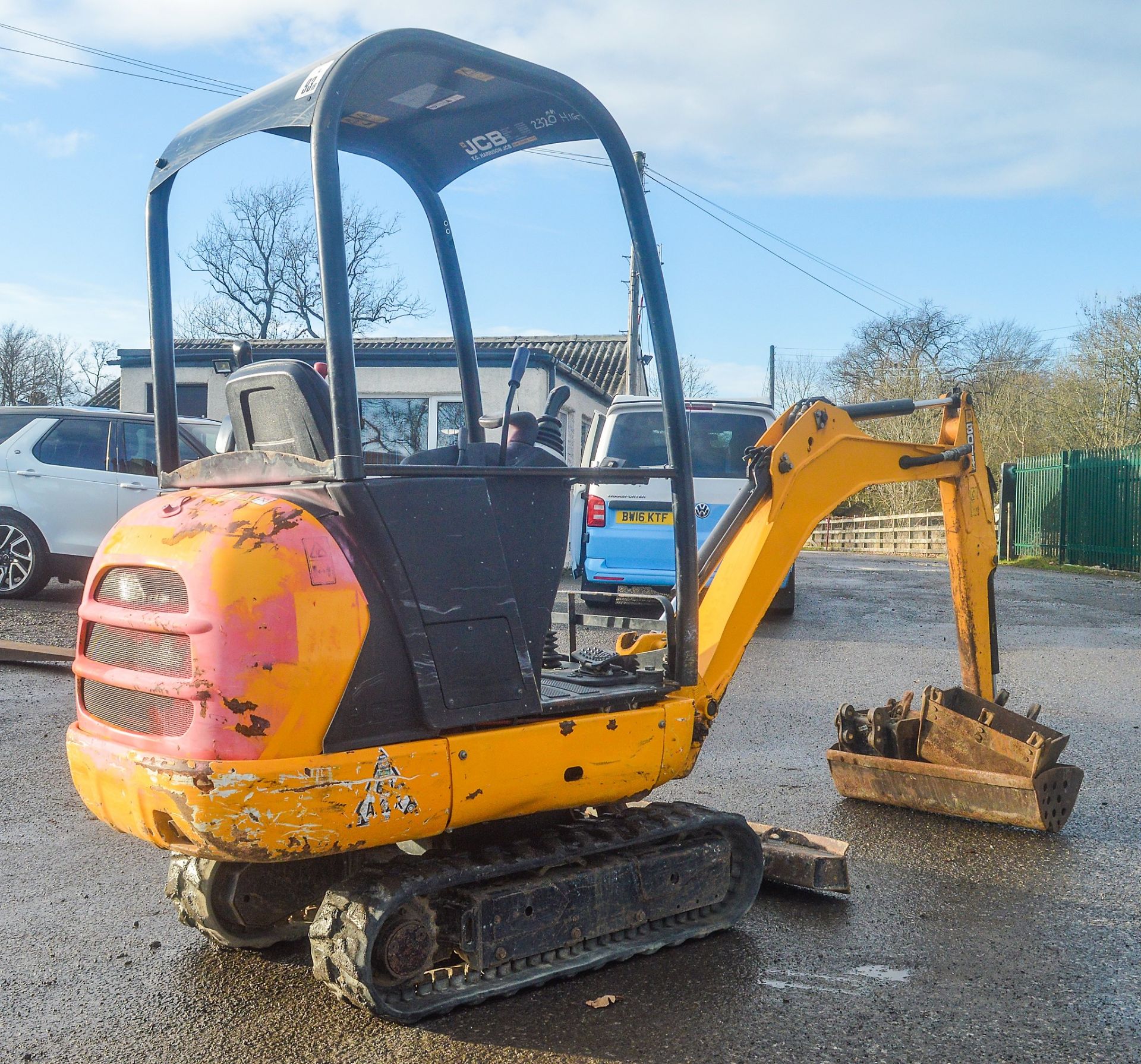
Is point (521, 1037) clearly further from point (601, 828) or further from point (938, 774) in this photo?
point (938, 774)

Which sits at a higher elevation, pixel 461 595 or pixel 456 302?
pixel 456 302

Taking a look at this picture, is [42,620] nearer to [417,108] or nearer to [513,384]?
[417,108]

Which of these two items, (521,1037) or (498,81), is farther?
(498,81)

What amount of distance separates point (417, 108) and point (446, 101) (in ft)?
0.43

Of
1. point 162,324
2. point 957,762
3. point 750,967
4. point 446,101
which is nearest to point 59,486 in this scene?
point 162,324

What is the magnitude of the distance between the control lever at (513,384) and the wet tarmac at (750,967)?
1.69m

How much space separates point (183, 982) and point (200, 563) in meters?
1.46

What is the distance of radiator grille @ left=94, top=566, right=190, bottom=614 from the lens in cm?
312

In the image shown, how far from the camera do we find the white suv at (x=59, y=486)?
1109cm

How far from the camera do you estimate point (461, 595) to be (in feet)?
10.8

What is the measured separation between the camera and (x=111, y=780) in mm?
3186

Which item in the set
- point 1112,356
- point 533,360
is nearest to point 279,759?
point 533,360

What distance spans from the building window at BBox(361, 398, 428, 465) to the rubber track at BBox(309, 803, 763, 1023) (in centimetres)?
125

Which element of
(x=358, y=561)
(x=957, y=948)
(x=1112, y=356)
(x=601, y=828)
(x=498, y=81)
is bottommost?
(x=957, y=948)
